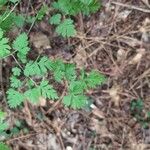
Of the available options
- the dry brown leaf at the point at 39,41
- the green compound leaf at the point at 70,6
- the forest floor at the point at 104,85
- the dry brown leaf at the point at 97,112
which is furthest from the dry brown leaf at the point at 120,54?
the green compound leaf at the point at 70,6

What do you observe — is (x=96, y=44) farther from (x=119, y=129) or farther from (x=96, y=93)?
(x=119, y=129)

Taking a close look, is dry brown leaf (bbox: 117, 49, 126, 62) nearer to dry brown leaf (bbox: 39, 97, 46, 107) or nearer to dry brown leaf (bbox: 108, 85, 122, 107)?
dry brown leaf (bbox: 108, 85, 122, 107)

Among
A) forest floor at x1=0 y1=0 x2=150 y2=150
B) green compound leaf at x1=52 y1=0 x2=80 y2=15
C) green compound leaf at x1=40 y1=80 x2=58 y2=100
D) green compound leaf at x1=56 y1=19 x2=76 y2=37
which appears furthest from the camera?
forest floor at x1=0 y1=0 x2=150 y2=150

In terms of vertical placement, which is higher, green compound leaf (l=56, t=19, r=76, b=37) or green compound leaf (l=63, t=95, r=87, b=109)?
green compound leaf (l=56, t=19, r=76, b=37)

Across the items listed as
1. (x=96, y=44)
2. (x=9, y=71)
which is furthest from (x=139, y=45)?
(x=9, y=71)

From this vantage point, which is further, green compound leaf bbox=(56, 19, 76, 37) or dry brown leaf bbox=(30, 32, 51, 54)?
dry brown leaf bbox=(30, 32, 51, 54)

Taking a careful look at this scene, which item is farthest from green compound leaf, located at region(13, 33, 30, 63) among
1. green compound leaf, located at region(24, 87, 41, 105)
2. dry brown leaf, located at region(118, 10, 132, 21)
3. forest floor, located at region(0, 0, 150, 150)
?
dry brown leaf, located at region(118, 10, 132, 21)

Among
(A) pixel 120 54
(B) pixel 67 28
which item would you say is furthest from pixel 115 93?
(B) pixel 67 28

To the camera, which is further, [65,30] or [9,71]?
[9,71]

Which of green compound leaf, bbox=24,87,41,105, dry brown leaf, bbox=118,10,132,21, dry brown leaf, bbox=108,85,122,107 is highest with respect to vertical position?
dry brown leaf, bbox=118,10,132,21
